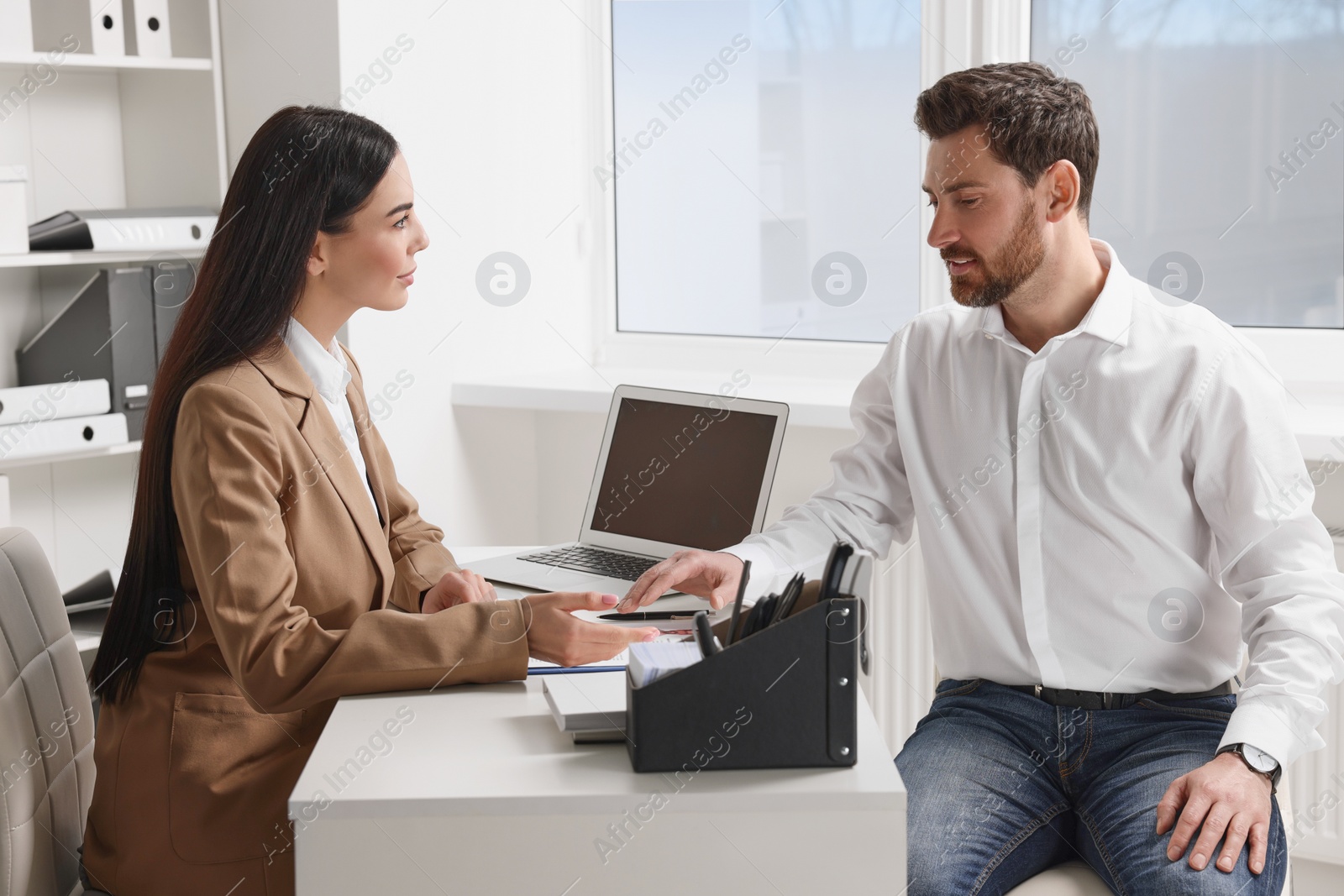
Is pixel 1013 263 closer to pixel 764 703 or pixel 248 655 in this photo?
pixel 764 703

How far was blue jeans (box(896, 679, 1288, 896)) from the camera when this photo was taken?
135cm

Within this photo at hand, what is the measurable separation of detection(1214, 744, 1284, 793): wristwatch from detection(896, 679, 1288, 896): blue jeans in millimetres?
54

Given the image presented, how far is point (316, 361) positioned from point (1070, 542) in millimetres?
992

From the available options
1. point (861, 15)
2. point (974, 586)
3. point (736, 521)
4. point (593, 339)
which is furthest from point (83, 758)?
point (861, 15)

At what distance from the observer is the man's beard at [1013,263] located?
5.39ft

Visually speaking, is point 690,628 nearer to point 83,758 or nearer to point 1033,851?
point 1033,851

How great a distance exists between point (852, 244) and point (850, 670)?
186 cm

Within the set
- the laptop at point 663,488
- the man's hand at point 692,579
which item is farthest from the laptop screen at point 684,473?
the man's hand at point 692,579

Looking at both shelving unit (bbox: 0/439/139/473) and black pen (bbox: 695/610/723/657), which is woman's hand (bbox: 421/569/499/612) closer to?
black pen (bbox: 695/610/723/657)

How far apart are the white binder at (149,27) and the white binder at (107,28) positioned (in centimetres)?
3

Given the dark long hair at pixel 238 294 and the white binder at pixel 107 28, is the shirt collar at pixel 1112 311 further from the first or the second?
the white binder at pixel 107 28

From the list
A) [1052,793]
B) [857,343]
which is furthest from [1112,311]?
[857,343]

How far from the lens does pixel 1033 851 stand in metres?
1.46

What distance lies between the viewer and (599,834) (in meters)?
1.10
